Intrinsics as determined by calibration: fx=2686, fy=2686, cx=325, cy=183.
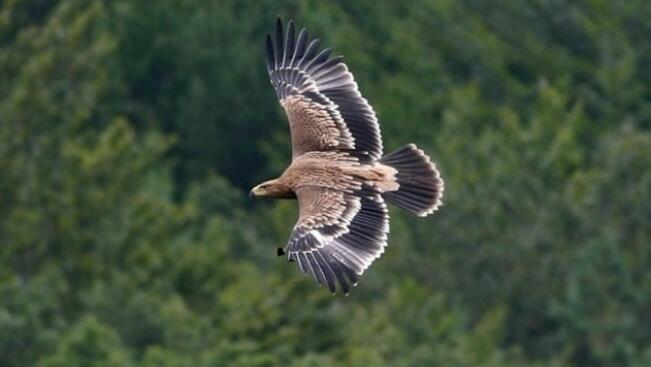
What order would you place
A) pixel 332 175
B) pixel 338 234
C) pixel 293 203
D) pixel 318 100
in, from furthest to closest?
1. pixel 293 203
2. pixel 318 100
3. pixel 332 175
4. pixel 338 234

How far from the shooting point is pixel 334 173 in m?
13.7

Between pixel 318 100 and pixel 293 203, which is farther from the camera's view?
pixel 293 203

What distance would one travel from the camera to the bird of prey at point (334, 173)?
12945 mm

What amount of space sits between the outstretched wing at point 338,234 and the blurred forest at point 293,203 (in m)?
11.3

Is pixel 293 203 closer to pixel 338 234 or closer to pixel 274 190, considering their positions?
pixel 274 190

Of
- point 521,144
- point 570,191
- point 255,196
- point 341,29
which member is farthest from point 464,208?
point 255,196

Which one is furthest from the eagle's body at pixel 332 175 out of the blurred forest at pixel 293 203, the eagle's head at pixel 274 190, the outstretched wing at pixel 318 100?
the blurred forest at pixel 293 203

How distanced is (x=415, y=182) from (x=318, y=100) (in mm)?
995

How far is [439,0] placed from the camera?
174 ft

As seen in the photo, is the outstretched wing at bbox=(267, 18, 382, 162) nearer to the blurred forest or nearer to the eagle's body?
the eagle's body

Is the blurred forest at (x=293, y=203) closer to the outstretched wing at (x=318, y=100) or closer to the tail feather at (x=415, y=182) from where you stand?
the outstretched wing at (x=318, y=100)

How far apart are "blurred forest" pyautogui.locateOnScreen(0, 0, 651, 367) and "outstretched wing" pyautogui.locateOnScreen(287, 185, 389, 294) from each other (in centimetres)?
1134

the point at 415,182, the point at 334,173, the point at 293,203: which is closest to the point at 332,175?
the point at 334,173

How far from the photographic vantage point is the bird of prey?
12945mm
